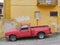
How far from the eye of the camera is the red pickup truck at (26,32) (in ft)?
74.6

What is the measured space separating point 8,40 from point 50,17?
5896 mm

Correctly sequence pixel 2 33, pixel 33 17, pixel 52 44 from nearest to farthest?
pixel 52 44
pixel 2 33
pixel 33 17

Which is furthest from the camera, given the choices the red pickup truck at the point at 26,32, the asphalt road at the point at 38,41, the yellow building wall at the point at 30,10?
the yellow building wall at the point at 30,10

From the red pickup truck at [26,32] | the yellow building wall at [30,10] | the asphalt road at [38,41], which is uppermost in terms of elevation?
the yellow building wall at [30,10]

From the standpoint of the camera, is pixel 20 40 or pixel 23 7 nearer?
pixel 20 40

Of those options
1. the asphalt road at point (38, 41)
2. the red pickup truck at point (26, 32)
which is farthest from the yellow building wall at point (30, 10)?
the red pickup truck at point (26, 32)

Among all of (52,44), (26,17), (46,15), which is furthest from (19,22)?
(52,44)

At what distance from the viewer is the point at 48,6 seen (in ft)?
86.6

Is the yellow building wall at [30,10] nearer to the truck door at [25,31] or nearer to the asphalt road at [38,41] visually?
the asphalt road at [38,41]

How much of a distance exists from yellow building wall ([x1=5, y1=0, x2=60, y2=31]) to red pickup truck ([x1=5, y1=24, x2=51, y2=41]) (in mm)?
3020

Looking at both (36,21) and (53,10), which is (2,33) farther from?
(53,10)

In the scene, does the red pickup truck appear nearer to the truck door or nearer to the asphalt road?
the truck door

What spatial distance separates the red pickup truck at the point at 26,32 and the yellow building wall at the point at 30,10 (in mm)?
3020

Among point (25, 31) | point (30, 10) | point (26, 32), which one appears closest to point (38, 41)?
point (26, 32)
